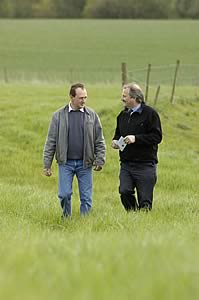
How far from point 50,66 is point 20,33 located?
30083 mm

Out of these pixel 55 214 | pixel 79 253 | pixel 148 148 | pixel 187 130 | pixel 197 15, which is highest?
pixel 79 253

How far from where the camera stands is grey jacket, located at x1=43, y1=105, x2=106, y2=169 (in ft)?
28.3

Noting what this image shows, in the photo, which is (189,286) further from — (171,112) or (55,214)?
(171,112)

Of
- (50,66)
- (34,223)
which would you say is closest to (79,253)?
(34,223)

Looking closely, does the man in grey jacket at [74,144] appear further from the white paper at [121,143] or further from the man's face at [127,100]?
the man's face at [127,100]

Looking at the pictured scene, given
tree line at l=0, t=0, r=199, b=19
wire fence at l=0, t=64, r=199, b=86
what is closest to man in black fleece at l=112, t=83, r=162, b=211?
wire fence at l=0, t=64, r=199, b=86

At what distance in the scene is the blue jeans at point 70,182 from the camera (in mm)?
8758

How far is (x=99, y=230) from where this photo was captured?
7.46 meters

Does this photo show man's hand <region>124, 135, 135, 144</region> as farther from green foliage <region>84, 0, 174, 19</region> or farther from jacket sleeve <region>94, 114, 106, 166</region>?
green foliage <region>84, 0, 174, 19</region>

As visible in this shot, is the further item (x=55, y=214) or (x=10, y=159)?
(x=10, y=159)

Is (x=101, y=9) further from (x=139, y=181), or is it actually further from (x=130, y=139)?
(x=130, y=139)

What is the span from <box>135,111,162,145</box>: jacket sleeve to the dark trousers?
0.38 m

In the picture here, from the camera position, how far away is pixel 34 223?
8.25 meters

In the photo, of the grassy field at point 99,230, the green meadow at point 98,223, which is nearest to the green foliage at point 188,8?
the green meadow at point 98,223
